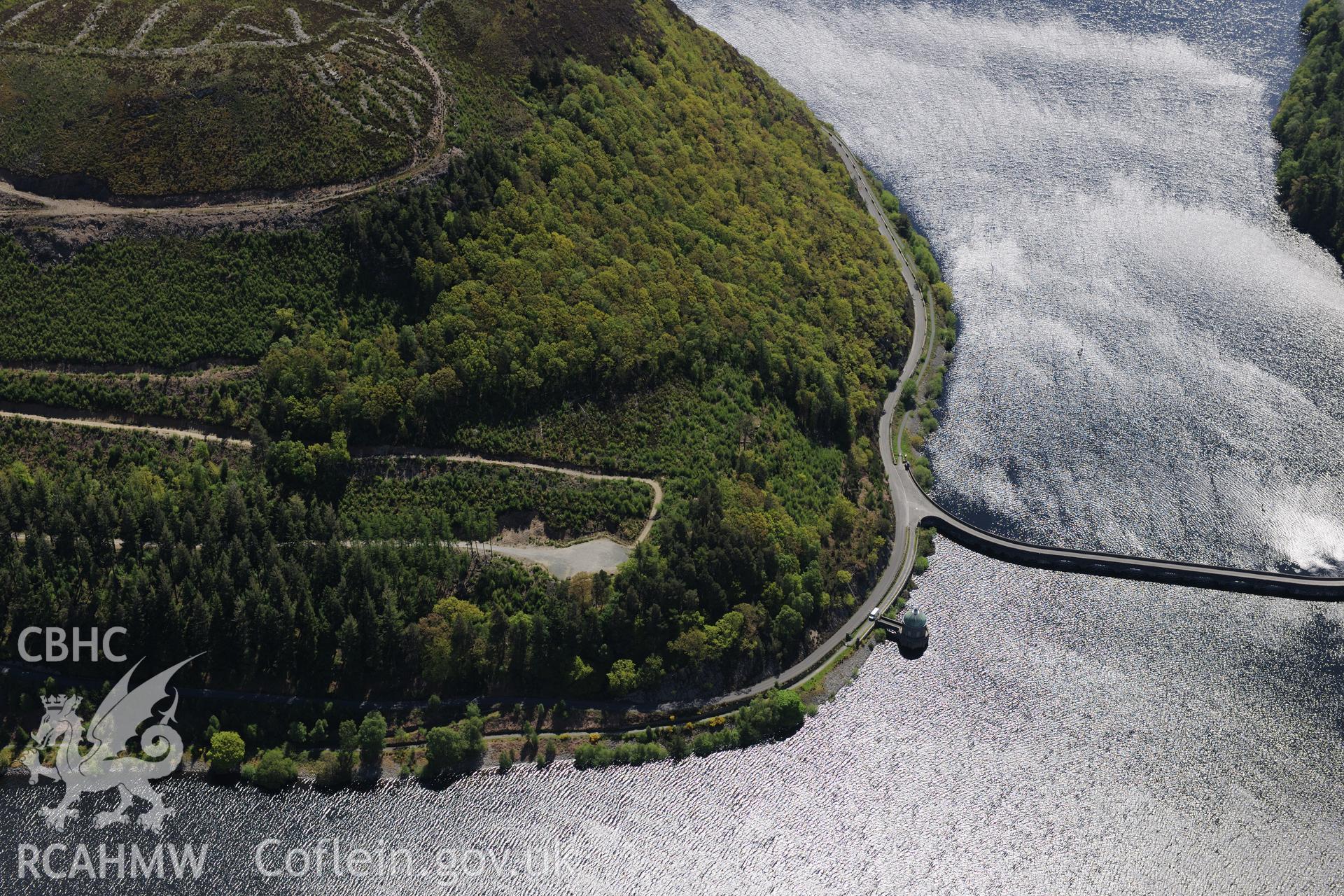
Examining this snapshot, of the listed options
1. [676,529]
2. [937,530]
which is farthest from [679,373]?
[937,530]

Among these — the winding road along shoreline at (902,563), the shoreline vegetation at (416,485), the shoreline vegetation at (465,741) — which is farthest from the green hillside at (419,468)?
the shoreline vegetation at (465,741)

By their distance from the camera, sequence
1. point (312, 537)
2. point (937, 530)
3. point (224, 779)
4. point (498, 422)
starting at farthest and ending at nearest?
point (937, 530) → point (498, 422) → point (312, 537) → point (224, 779)

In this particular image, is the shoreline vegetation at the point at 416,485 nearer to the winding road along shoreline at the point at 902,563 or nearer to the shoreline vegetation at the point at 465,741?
the shoreline vegetation at the point at 465,741

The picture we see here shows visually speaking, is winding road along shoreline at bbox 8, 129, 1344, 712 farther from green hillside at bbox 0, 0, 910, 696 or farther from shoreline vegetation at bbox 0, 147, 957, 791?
A: shoreline vegetation at bbox 0, 147, 957, 791

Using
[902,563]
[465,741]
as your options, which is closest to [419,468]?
[465,741]

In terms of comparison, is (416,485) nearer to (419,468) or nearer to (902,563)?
(419,468)

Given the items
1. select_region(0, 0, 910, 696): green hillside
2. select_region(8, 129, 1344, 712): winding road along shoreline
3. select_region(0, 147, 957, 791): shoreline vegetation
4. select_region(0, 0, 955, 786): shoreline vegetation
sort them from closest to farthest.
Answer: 1. select_region(0, 147, 957, 791): shoreline vegetation
2. select_region(0, 0, 955, 786): shoreline vegetation
3. select_region(0, 0, 910, 696): green hillside
4. select_region(8, 129, 1344, 712): winding road along shoreline

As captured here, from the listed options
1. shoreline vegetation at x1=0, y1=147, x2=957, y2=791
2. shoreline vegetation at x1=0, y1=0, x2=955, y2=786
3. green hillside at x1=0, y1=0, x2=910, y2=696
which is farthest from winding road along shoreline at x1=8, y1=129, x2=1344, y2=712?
shoreline vegetation at x1=0, y1=147, x2=957, y2=791

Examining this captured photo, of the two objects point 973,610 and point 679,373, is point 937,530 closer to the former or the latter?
point 973,610
